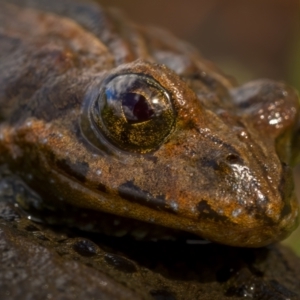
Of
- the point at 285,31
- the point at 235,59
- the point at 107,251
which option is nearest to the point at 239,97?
the point at 107,251

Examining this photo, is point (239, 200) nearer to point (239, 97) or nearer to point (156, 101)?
point (156, 101)

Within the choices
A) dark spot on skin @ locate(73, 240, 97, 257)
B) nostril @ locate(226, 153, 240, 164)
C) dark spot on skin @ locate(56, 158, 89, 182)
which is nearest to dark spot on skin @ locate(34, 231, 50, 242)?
dark spot on skin @ locate(73, 240, 97, 257)

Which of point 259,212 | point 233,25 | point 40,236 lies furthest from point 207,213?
point 233,25

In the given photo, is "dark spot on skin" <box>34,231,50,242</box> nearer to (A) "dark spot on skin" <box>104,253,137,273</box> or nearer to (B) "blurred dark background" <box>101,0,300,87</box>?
(A) "dark spot on skin" <box>104,253,137,273</box>

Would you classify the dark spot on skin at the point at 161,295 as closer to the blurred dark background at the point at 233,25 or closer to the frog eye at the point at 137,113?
the frog eye at the point at 137,113

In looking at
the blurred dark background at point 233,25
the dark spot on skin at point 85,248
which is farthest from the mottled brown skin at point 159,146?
the blurred dark background at point 233,25
